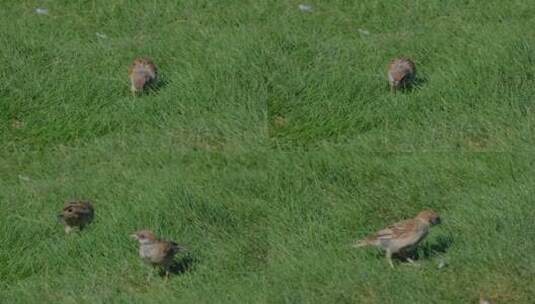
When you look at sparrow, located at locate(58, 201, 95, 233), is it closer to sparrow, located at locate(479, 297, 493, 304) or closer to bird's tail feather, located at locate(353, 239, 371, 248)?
bird's tail feather, located at locate(353, 239, 371, 248)

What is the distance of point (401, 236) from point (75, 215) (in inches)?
119

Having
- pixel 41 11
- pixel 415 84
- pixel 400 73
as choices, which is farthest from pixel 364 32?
pixel 41 11

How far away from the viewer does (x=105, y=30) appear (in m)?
16.9

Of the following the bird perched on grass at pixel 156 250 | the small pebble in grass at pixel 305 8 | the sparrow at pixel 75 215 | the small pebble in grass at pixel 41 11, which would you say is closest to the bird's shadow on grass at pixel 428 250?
the bird perched on grass at pixel 156 250

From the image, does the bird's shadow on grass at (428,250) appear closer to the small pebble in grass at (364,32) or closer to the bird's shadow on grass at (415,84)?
the bird's shadow on grass at (415,84)

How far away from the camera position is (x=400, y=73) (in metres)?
14.6

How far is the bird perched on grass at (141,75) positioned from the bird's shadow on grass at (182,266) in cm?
336

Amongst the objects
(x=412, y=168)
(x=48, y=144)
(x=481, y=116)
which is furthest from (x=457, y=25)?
(x=48, y=144)

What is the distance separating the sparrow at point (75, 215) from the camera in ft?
40.6

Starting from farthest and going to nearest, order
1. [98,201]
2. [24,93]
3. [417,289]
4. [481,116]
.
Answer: [24,93] → [481,116] → [98,201] → [417,289]

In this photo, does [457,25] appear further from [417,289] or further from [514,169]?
[417,289]

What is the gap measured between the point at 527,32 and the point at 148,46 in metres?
4.51

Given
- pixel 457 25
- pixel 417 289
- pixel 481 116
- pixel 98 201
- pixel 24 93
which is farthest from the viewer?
pixel 457 25

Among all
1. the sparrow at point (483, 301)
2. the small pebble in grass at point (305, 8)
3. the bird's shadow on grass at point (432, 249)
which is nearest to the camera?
the sparrow at point (483, 301)
